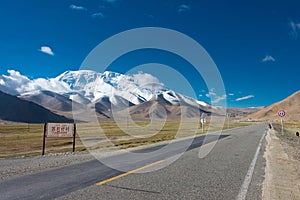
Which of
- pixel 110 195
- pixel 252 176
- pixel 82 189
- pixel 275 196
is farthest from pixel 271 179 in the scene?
pixel 82 189

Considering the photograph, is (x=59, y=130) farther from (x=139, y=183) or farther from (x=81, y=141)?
(x=81, y=141)

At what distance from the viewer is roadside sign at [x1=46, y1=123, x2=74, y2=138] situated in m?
17.5

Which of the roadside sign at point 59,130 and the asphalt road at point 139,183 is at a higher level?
the roadside sign at point 59,130

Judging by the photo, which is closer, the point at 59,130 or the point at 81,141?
the point at 59,130

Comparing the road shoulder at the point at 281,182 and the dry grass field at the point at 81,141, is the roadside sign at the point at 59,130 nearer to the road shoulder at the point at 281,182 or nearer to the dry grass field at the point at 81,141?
the dry grass field at the point at 81,141

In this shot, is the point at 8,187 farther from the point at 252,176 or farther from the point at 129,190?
the point at 252,176

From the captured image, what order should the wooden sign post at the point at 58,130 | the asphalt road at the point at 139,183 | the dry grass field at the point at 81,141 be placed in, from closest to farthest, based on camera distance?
the asphalt road at the point at 139,183 < the wooden sign post at the point at 58,130 < the dry grass field at the point at 81,141

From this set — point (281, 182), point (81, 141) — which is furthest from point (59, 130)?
point (81, 141)

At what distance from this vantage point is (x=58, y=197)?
6219 mm

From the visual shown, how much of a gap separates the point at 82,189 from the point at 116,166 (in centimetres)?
367

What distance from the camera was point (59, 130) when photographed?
58.3 feet

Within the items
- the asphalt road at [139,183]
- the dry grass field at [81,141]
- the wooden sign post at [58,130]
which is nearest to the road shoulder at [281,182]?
the asphalt road at [139,183]

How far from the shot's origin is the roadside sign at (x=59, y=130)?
57.5 feet

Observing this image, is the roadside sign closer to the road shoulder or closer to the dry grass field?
the dry grass field
